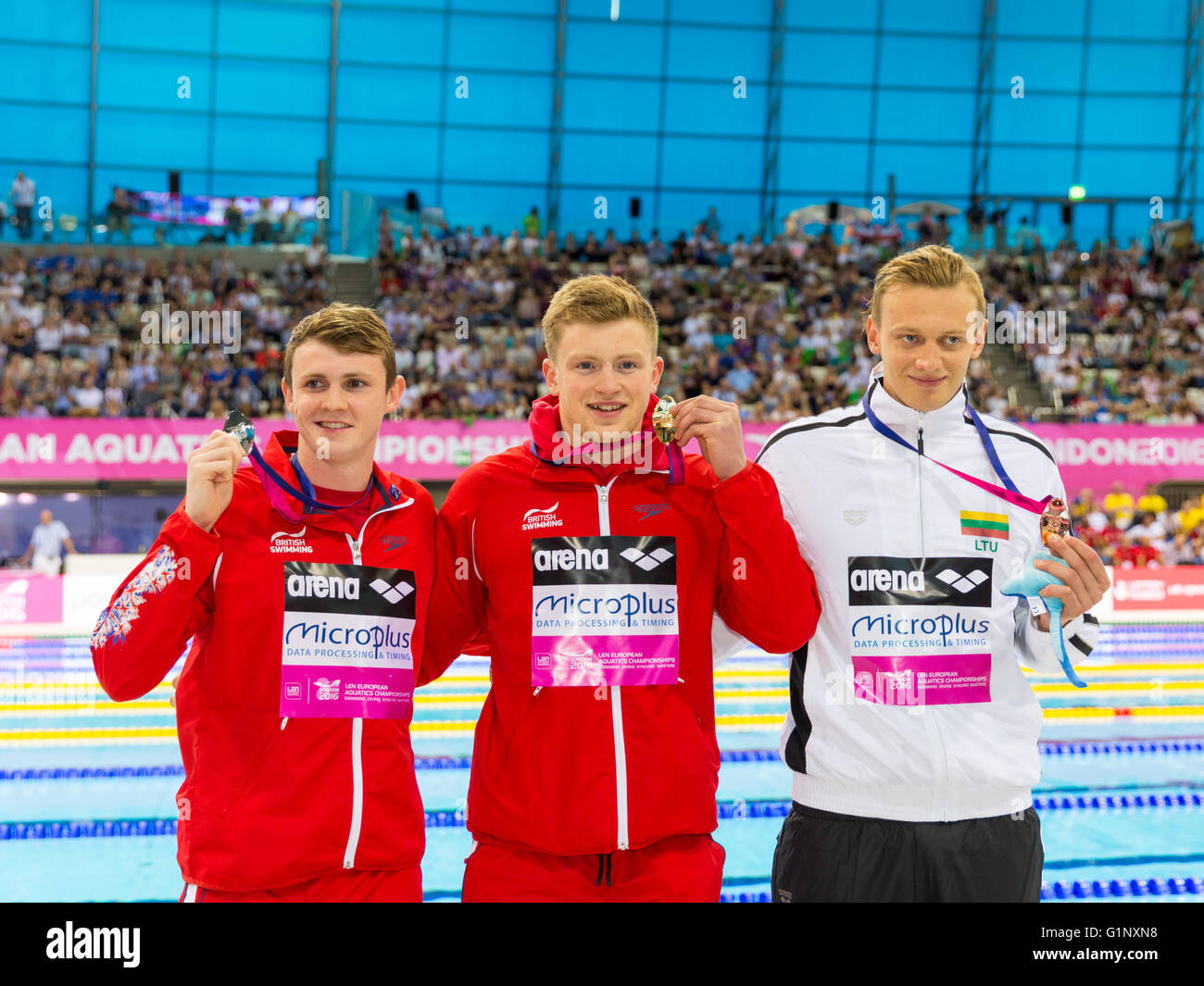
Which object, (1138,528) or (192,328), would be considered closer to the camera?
(1138,528)

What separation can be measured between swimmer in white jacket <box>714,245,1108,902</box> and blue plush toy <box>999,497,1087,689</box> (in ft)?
0.19

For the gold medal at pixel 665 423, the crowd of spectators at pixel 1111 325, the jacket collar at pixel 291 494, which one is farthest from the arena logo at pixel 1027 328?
the jacket collar at pixel 291 494

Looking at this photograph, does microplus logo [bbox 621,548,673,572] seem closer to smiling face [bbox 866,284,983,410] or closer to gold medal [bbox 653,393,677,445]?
gold medal [bbox 653,393,677,445]

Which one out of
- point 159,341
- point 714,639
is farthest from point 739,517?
point 159,341

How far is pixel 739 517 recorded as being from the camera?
219 centimetres

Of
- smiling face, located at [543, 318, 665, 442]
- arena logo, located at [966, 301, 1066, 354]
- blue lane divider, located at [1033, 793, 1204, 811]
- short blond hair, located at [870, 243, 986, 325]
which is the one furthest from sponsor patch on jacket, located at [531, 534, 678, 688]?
arena logo, located at [966, 301, 1066, 354]

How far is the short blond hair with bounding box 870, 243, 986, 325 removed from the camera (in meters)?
2.43

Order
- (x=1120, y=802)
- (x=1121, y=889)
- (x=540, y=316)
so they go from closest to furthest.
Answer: (x=1121, y=889), (x=1120, y=802), (x=540, y=316)

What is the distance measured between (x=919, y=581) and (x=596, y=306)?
96cm

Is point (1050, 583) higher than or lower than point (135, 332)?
lower

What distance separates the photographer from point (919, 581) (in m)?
2.41

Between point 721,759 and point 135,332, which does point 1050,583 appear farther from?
point 135,332

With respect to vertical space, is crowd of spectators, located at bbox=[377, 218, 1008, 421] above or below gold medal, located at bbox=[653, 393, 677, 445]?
above

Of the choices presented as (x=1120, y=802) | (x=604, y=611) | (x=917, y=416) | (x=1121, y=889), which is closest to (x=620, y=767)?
(x=604, y=611)
